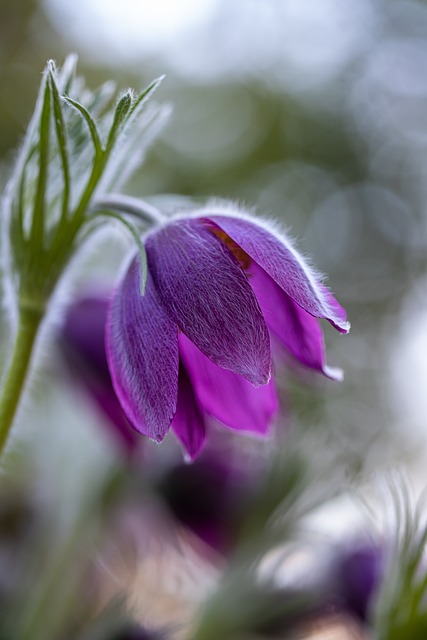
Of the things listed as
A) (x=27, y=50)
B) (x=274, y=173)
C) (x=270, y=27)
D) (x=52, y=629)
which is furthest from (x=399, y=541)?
(x=270, y=27)

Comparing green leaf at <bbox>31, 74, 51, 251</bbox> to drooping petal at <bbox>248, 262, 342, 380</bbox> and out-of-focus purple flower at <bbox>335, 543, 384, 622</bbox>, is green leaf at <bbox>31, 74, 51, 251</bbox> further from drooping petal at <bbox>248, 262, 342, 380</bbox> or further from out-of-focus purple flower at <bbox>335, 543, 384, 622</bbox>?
out-of-focus purple flower at <bbox>335, 543, 384, 622</bbox>

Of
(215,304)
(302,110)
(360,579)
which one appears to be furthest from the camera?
(302,110)

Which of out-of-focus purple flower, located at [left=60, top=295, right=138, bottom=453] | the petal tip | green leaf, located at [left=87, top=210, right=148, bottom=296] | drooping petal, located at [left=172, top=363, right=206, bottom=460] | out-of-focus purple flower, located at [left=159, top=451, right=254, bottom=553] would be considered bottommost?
out-of-focus purple flower, located at [left=159, top=451, right=254, bottom=553]

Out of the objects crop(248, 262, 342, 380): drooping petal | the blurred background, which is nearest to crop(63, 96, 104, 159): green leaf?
crop(248, 262, 342, 380): drooping petal

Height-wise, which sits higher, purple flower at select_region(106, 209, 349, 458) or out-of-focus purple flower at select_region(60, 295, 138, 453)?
purple flower at select_region(106, 209, 349, 458)

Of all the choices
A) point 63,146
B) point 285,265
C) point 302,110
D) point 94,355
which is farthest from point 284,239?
point 302,110

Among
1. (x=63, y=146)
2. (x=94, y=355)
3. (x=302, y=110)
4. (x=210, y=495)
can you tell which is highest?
(x=63, y=146)

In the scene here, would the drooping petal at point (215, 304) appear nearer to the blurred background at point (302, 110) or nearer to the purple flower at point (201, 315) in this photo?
the purple flower at point (201, 315)

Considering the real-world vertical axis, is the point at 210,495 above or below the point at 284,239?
below

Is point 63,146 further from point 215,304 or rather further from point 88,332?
point 88,332
